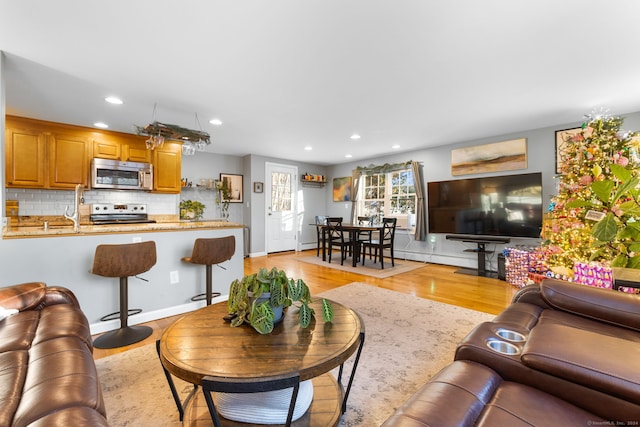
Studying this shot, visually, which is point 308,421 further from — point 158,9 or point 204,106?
point 204,106

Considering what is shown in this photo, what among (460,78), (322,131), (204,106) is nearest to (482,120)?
(460,78)

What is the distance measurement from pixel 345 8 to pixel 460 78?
1515mm

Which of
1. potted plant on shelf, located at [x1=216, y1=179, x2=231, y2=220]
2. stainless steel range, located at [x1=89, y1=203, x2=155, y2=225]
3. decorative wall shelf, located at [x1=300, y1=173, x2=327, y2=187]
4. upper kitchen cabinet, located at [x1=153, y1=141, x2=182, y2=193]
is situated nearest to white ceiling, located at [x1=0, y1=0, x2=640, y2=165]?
upper kitchen cabinet, located at [x1=153, y1=141, x2=182, y2=193]

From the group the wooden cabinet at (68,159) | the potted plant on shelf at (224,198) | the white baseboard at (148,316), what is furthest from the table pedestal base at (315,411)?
the potted plant on shelf at (224,198)

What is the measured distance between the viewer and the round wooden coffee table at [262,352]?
3.54 feet

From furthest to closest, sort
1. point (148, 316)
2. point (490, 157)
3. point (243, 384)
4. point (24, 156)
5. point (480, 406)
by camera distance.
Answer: point (490, 157)
point (24, 156)
point (148, 316)
point (243, 384)
point (480, 406)

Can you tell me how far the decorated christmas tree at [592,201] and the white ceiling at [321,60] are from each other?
48 centimetres

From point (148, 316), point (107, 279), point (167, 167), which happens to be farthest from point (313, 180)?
point (107, 279)

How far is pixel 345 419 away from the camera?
5.02ft

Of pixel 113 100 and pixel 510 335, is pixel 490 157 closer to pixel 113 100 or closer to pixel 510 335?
pixel 510 335

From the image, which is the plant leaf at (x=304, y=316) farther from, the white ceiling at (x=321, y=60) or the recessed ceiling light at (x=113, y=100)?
the recessed ceiling light at (x=113, y=100)

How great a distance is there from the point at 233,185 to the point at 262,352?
19.1 feet

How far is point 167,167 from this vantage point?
16.4 feet

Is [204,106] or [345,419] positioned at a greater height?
[204,106]
